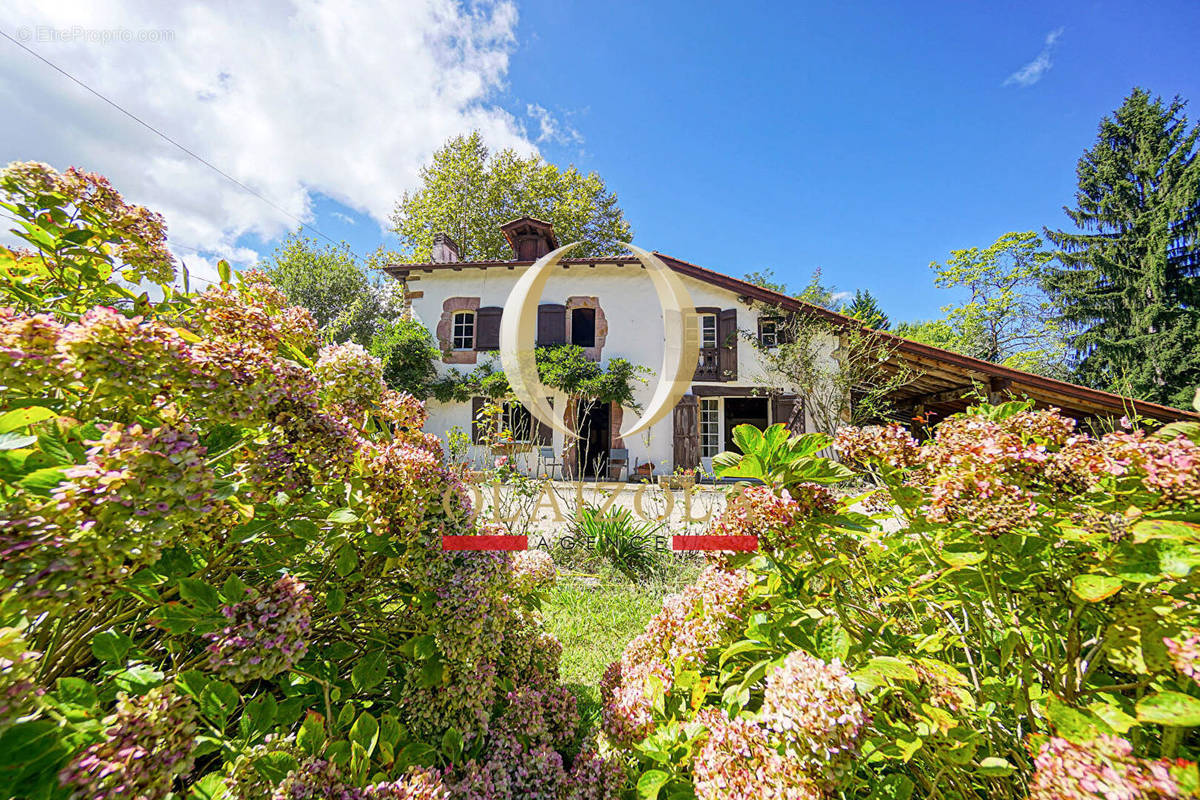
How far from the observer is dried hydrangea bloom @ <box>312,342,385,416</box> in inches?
37.9

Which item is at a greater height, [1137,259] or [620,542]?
[1137,259]

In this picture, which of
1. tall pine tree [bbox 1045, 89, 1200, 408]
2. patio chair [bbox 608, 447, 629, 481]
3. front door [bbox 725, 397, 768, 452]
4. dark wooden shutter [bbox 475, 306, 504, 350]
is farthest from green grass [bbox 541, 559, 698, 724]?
tall pine tree [bbox 1045, 89, 1200, 408]

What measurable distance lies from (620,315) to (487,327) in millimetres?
3039

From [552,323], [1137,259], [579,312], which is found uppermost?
[1137,259]

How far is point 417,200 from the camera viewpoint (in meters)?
16.2

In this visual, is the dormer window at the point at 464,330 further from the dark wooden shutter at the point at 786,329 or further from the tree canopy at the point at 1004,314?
the tree canopy at the point at 1004,314

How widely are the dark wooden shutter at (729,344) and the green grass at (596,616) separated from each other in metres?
6.30

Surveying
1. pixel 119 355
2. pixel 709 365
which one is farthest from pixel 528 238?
pixel 119 355

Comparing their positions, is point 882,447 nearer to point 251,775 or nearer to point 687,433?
point 251,775

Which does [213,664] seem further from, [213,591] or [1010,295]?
[1010,295]

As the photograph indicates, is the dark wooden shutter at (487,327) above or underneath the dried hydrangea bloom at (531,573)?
above

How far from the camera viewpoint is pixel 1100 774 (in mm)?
466

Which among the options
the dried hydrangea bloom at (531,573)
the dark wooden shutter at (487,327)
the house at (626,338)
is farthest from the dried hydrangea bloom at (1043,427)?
the dark wooden shutter at (487,327)

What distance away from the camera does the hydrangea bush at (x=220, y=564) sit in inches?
20.8
